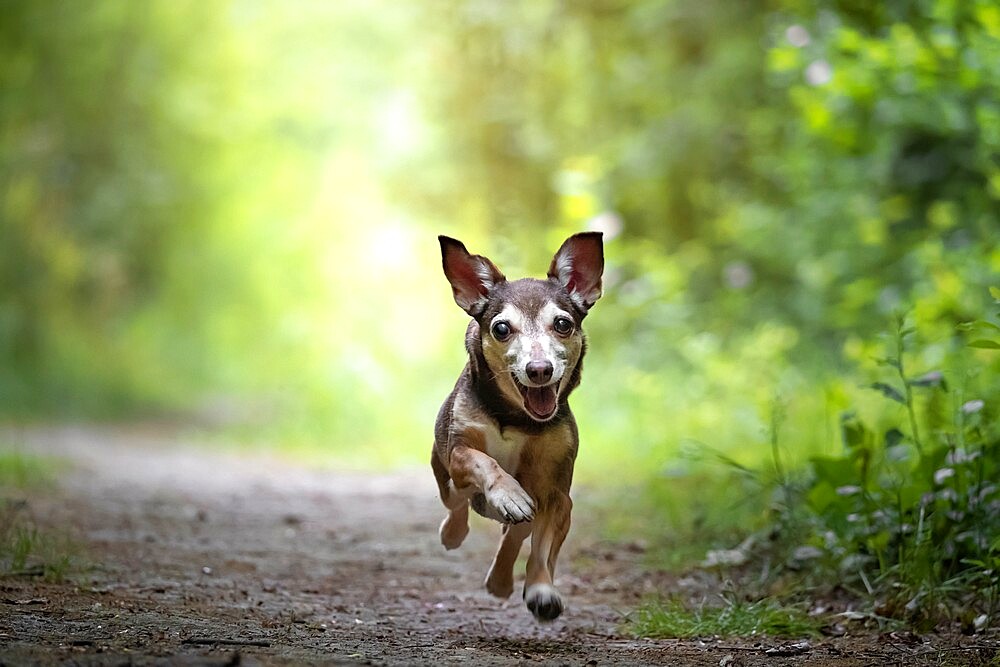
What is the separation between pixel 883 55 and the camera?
7.39 m

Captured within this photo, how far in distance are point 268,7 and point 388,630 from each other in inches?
661

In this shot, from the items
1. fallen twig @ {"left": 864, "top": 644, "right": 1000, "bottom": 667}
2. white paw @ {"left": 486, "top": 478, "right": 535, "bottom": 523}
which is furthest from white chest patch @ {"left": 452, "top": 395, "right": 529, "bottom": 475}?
fallen twig @ {"left": 864, "top": 644, "right": 1000, "bottom": 667}

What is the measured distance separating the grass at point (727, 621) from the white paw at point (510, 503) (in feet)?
2.72

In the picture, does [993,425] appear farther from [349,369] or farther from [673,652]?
[349,369]

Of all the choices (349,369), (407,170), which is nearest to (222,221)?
(407,170)

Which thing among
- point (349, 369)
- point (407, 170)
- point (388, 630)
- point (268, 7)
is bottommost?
point (388, 630)

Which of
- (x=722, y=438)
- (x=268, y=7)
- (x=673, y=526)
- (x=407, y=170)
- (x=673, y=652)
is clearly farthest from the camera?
(x=268, y=7)

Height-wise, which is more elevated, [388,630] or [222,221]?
[222,221]

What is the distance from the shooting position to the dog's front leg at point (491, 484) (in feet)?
14.5

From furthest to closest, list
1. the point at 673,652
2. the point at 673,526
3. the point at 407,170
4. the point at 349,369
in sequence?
the point at 407,170 < the point at 349,369 < the point at 673,526 < the point at 673,652

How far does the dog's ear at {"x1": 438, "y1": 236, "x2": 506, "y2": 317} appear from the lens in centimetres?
506

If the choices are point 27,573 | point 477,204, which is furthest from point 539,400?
point 477,204

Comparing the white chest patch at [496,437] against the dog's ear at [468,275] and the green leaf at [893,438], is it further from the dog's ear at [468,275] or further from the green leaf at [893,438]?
the green leaf at [893,438]

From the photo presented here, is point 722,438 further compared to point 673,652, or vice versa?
point 722,438
